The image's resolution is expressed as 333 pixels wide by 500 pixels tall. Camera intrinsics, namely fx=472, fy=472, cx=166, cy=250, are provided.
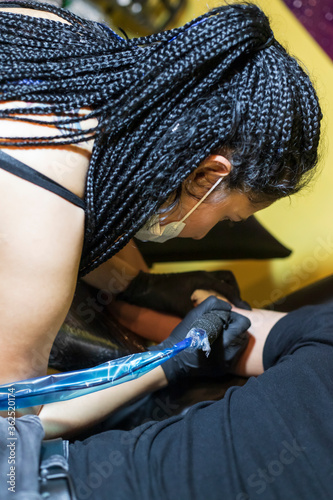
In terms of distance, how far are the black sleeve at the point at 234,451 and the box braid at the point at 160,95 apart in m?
0.36

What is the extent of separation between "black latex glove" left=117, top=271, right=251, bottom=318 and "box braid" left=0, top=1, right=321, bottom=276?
45cm

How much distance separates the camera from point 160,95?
74 centimetres

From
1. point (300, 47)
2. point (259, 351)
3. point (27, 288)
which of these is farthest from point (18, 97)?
point (300, 47)

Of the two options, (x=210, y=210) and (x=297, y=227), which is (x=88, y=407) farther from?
(x=297, y=227)

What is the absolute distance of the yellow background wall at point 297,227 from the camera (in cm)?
153

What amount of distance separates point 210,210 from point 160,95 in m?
0.27

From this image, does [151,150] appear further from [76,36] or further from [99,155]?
[76,36]

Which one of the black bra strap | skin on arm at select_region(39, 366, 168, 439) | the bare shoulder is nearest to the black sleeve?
skin on arm at select_region(39, 366, 168, 439)

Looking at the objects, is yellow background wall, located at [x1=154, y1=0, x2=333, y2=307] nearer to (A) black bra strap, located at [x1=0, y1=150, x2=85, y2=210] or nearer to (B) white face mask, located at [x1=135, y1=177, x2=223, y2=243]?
(B) white face mask, located at [x1=135, y1=177, x2=223, y2=243]

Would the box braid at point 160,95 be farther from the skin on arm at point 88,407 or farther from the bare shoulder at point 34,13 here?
the skin on arm at point 88,407

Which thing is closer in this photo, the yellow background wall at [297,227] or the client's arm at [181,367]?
the client's arm at [181,367]

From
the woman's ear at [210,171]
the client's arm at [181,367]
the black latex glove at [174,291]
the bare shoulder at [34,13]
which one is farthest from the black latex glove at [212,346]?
the bare shoulder at [34,13]

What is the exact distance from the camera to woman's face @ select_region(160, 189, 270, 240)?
0.90 m

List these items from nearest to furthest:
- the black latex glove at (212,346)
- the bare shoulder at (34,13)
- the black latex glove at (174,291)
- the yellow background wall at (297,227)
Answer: the bare shoulder at (34,13)
the black latex glove at (212,346)
the black latex glove at (174,291)
the yellow background wall at (297,227)
